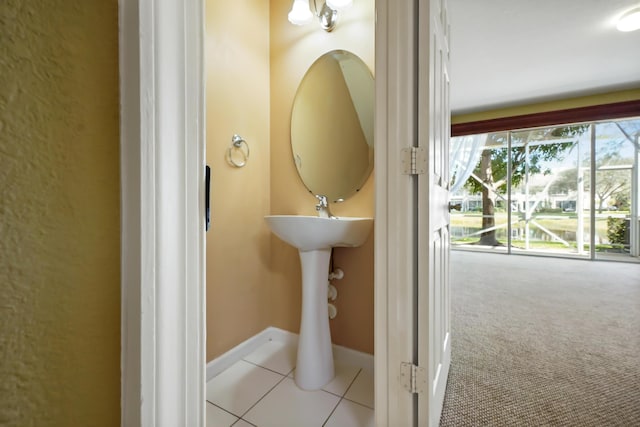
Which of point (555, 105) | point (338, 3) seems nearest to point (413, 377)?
point (338, 3)

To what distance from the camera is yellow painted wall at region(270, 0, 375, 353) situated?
1.51m

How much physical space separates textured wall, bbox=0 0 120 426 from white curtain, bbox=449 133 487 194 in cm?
521

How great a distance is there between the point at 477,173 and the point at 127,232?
18.7 feet

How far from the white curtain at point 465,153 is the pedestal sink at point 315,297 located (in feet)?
13.7

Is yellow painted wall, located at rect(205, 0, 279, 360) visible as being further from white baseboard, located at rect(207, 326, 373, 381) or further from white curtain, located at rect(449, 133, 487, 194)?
white curtain, located at rect(449, 133, 487, 194)

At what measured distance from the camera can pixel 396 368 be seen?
3.14ft

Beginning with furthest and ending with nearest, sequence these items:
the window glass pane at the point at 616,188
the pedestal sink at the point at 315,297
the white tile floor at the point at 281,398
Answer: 1. the window glass pane at the point at 616,188
2. the pedestal sink at the point at 315,297
3. the white tile floor at the point at 281,398

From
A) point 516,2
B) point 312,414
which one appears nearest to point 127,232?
point 312,414

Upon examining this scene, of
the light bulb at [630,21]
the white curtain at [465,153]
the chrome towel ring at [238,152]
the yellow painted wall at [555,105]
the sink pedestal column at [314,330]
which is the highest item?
the light bulb at [630,21]

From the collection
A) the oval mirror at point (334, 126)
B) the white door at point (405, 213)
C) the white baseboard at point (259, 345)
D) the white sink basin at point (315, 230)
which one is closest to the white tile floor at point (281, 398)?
the white baseboard at point (259, 345)

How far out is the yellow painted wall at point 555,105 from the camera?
3656mm

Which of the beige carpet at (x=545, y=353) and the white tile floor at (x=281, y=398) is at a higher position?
the beige carpet at (x=545, y=353)

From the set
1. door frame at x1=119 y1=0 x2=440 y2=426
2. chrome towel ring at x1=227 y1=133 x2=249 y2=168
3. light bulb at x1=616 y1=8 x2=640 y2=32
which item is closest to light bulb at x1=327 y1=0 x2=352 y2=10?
chrome towel ring at x1=227 y1=133 x2=249 y2=168

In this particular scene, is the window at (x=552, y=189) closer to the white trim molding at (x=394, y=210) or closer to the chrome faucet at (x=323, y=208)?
the chrome faucet at (x=323, y=208)
